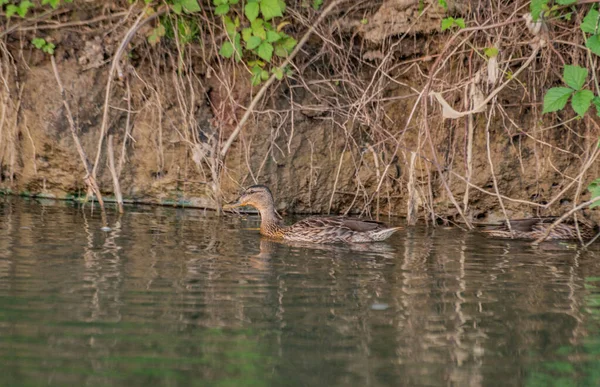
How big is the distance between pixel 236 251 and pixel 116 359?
11.0ft

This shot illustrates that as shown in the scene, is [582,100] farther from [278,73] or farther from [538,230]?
[278,73]

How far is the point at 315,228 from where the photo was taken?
9.09m

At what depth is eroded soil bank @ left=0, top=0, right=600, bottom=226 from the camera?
Result: 9641 mm

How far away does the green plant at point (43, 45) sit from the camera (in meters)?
10.1

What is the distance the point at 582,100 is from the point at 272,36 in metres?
3.21

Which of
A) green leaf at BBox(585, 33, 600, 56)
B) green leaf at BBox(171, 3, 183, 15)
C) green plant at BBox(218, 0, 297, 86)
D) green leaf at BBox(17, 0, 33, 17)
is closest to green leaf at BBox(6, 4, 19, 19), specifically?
green leaf at BBox(17, 0, 33, 17)

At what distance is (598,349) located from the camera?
16.6ft

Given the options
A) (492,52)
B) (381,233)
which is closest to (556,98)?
(492,52)

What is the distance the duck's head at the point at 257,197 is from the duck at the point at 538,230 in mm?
2222

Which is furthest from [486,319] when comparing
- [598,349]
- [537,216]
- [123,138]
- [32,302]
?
[123,138]

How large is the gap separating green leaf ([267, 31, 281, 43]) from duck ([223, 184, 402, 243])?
1545mm

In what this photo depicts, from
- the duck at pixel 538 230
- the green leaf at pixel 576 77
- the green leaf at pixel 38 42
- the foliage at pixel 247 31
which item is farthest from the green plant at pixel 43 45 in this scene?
the green leaf at pixel 576 77

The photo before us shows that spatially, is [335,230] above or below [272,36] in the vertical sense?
Answer: below

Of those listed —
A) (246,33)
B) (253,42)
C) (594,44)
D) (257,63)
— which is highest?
(246,33)
